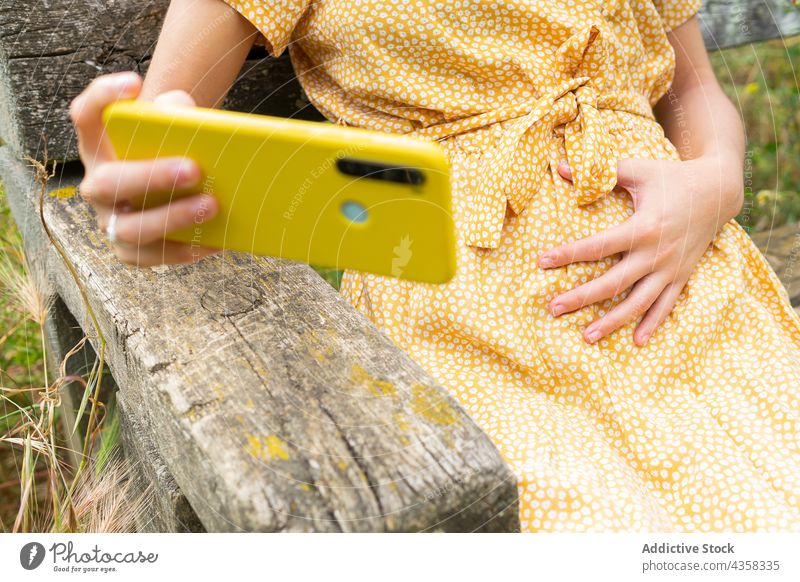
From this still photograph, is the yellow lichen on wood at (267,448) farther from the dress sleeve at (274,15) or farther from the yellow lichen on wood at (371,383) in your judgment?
the dress sleeve at (274,15)

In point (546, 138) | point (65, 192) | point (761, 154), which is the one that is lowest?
point (761, 154)

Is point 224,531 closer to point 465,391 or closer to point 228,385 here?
point 228,385

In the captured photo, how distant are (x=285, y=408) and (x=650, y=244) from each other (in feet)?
1.16

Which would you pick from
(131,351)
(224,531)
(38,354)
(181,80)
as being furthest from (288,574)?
(38,354)

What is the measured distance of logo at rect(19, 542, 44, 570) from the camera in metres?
0.43

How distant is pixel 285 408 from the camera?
1.28 feet

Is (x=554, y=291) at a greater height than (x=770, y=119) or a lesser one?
greater

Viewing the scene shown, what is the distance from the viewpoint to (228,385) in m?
0.40

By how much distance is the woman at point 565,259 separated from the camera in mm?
476

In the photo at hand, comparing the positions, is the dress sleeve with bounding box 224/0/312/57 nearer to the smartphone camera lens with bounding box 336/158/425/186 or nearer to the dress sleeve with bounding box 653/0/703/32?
the smartphone camera lens with bounding box 336/158/425/186

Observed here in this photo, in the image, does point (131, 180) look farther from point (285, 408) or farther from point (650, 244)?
point (650, 244)

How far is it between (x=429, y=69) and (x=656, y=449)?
1.20 feet

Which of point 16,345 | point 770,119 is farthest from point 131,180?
point 770,119

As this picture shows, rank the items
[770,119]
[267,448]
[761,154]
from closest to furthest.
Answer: [267,448] < [761,154] < [770,119]
